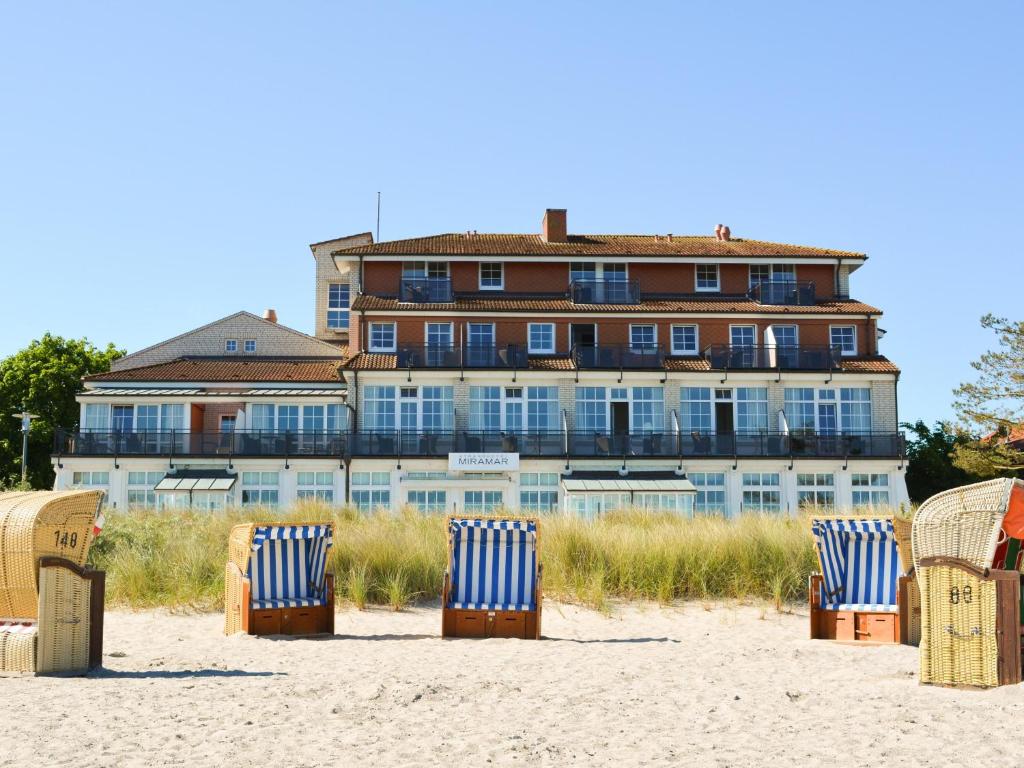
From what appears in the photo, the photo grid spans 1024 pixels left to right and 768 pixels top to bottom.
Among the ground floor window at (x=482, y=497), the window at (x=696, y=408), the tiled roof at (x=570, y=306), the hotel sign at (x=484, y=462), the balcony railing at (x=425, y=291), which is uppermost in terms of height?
the balcony railing at (x=425, y=291)

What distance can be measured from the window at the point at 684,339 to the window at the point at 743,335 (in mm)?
1311

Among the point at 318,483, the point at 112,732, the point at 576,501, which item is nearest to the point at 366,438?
the point at 318,483

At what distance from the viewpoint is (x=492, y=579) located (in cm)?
1252

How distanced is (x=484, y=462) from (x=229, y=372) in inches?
434

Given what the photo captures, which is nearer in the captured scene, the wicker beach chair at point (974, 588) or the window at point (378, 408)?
the wicker beach chair at point (974, 588)

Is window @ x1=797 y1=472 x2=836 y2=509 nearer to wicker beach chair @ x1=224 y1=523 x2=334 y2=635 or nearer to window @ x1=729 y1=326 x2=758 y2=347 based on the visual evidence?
window @ x1=729 y1=326 x2=758 y2=347

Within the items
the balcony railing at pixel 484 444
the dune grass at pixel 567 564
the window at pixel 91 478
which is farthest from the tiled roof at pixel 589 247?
the dune grass at pixel 567 564

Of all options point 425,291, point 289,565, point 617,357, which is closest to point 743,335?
point 617,357

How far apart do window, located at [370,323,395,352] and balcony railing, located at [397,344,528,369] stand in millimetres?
911

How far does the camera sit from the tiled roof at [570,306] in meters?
38.8

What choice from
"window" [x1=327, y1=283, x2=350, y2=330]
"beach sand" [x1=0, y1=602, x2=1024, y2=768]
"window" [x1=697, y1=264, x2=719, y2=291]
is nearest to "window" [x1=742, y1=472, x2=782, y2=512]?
"window" [x1=697, y1=264, x2=719, y2=291]

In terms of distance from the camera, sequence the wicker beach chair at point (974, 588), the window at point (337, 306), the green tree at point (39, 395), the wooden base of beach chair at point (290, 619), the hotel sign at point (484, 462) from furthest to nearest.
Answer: the window at point (337, 306)
the green tree at point (39, 395)
the hotel sign at point (484, 462)
the wooden base of beach chair at point (290, 619)
the wicker beach chair at point (974, 588)

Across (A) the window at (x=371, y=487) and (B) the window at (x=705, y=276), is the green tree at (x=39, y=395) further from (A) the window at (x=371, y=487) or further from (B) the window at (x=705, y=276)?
(B) the window at (x=705, y=276)

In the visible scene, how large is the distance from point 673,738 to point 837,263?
36407 millimetres
